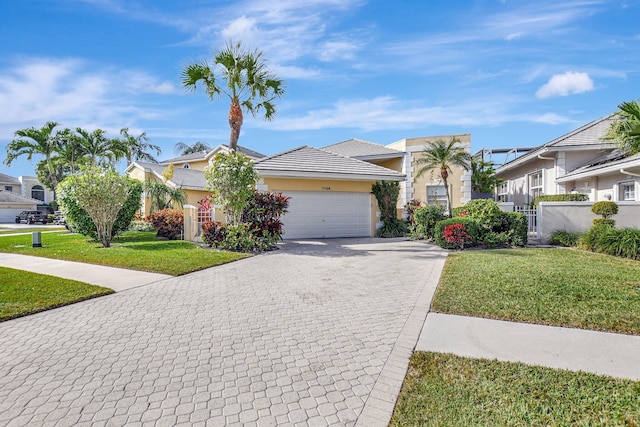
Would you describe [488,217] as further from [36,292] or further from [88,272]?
[36,292]

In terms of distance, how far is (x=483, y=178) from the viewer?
26.7 metres

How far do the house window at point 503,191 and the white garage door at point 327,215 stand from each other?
52.4ft

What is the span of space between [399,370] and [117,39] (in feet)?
44.3

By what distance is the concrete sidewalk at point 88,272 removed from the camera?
24.4 feet

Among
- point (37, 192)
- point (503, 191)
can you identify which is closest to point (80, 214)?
point (503, 191)

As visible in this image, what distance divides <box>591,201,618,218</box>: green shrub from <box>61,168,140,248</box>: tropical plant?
1871 cm

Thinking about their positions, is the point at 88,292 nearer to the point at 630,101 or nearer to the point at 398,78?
the point at 630,101

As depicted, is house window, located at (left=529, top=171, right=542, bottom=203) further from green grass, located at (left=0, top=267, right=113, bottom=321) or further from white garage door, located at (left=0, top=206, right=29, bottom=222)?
white garage door, located at (left=0, top=206, right=29, bottom=222)

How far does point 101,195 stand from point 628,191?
72.7 feet

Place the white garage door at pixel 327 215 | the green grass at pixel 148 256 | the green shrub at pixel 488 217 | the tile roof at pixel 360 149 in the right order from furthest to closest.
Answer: the tile roof at pixel 360 149 < the white garage door at pixel 327 215 < the green shrub at pixel 488 217 < the green grass at pixel 148 256

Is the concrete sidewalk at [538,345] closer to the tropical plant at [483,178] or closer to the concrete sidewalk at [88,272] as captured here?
the concrete sidewalk at [88,272]

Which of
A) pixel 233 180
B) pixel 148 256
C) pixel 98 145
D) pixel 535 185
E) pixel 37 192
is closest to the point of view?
pixel 148 256

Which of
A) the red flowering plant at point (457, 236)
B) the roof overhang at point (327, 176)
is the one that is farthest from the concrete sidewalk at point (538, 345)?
the roof overhang at point (327, 176)

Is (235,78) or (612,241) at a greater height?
(235,78)
